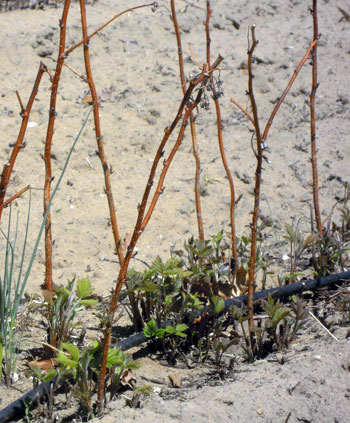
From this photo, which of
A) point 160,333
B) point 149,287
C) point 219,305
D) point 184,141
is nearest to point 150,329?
point 160,333


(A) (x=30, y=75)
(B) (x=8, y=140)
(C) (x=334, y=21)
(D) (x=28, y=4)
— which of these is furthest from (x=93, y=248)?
(C) (x=334, y=21)

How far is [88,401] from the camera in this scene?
195 centimetres

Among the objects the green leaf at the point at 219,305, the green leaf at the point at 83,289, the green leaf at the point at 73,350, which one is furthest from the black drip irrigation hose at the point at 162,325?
the green leaf at the point at 83,289

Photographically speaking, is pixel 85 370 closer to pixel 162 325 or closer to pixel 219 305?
pixel 162 325

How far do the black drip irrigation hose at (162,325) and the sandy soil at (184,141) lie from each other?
0.33 meters

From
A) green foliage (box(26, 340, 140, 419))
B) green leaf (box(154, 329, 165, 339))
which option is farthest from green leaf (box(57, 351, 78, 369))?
green leaf (box(154, 329, 165, 339))

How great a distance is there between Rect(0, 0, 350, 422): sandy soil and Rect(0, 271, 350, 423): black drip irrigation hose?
0.33m

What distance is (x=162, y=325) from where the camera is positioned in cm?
244

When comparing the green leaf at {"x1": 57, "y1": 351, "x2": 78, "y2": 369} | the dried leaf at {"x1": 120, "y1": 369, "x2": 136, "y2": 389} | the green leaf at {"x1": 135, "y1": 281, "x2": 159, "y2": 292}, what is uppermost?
the green leaf at {"x1": 135, "y1": 281, "x2": 159, "y2": 292}

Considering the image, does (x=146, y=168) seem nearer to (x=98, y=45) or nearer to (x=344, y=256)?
(x=344, y=256)

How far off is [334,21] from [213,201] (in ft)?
11.6

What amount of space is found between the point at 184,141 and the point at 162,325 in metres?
2.18

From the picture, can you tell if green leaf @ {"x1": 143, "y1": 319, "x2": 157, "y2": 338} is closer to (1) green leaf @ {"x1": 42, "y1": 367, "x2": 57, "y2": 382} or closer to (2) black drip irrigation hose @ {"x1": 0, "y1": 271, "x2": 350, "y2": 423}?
(2) black drip irrigation hose @ {"x1": 0, "y1": 271, "x2": 350, "y2": 423}

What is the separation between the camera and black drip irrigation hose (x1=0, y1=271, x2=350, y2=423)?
1975 mm
